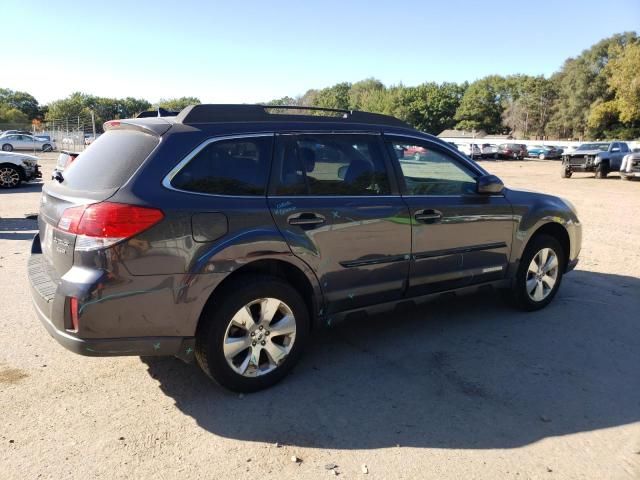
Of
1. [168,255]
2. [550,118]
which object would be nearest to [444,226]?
[168,255]

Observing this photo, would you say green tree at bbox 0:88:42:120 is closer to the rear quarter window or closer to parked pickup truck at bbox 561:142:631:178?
parked pickup truck at bbox 561:142:631:178

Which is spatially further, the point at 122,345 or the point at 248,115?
the point at 248,115

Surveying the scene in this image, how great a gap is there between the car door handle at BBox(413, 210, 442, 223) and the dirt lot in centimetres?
105

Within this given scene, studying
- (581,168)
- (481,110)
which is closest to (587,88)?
(481,110)

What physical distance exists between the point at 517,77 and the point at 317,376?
402 feet

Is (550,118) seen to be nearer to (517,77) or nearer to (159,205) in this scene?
(517,77)

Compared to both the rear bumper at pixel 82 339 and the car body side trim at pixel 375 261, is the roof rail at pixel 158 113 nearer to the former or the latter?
the rear bumper at pixel 82 339

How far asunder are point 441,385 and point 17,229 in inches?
328

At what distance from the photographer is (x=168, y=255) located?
3.07m

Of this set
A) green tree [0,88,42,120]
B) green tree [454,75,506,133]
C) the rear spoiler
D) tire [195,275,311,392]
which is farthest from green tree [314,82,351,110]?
tire [195,275,311,392]

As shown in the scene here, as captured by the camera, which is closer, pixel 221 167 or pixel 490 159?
pixel 221 167

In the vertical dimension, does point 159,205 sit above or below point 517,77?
below

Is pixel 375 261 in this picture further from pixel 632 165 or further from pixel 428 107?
pixel 428 107

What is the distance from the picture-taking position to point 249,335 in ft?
11.3
